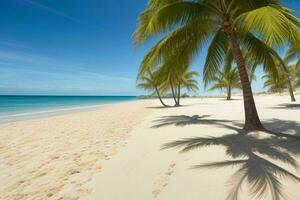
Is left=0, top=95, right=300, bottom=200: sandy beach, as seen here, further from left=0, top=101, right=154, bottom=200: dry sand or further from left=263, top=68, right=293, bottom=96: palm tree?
left=263, top=68, right=293, bottom=96: palm tree

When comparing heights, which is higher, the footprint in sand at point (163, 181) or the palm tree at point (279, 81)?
the palm tree at point (279, 81)

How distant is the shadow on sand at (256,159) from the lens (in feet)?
8.60

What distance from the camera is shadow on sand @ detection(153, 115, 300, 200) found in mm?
2621

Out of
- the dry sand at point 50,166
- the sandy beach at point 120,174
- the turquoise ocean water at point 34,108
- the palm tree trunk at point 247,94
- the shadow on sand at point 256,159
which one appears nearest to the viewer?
the shadow on sand at point 256,159

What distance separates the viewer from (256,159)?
3.58 metres

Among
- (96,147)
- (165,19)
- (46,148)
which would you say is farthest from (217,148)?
(46,148)

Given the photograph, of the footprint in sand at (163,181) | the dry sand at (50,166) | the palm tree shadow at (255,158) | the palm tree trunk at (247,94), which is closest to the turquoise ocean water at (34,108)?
the dry sand at (50,166)

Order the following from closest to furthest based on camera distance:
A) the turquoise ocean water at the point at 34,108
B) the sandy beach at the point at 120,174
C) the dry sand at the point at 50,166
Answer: the sandy beach at the point at 120,174, the dry sand at the point at 50,166, the turquoise ocean water at the point at 34,108

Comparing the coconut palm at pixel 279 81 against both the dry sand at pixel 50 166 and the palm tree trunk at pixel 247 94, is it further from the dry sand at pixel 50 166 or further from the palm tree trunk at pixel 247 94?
the dry sand at pixel 50 166

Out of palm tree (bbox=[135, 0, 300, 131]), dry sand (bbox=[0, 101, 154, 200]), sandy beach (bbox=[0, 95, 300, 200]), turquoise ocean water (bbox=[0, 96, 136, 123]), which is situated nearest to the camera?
sandy beach (bbox=[0, 95, 300, 200])

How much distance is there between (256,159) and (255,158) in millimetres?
60

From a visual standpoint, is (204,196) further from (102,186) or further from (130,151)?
(130,151)

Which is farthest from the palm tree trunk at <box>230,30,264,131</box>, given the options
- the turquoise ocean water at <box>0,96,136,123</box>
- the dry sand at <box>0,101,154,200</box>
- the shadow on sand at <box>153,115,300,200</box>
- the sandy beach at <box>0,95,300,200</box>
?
the turquoise ocean water at <box>0,96,136,123</box>

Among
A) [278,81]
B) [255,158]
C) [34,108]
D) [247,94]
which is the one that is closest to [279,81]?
[278,81]
